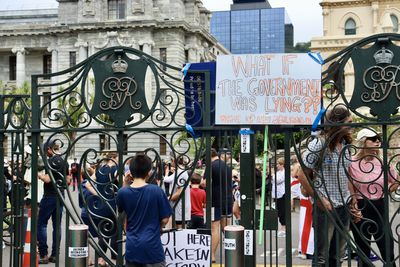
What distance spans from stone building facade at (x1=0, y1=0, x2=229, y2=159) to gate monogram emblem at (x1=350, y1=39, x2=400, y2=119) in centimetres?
4925

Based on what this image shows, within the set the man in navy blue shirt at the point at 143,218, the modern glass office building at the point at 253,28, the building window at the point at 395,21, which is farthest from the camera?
the modern glass office building at the point at 253,28

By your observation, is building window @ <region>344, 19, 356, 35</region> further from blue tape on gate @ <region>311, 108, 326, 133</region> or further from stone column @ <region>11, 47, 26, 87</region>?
blue tape on gate @ <region>311, 108, 326, 133</region>

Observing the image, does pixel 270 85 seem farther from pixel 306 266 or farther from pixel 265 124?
pixel 306 266

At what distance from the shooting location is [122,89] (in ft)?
20.0

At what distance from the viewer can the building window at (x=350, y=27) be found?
5341 centimetres

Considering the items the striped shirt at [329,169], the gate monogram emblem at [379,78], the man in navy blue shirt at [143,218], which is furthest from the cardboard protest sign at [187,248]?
the gate monogram emblem at [379,78]

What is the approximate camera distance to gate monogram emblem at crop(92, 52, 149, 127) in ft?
20.0

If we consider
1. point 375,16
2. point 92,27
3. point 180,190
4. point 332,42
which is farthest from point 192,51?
point 180,190

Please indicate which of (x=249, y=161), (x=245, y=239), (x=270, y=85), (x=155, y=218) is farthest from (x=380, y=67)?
(x=155, y=218)

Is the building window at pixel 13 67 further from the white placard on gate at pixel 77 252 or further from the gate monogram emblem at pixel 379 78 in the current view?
the gate monogram emblem at pixel 379 78

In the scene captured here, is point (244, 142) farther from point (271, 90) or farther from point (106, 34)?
point (106, 34)

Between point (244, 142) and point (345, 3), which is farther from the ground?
point (345, 3)

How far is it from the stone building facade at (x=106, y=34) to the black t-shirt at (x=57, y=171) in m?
44.7

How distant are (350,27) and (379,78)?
50.4 metres
